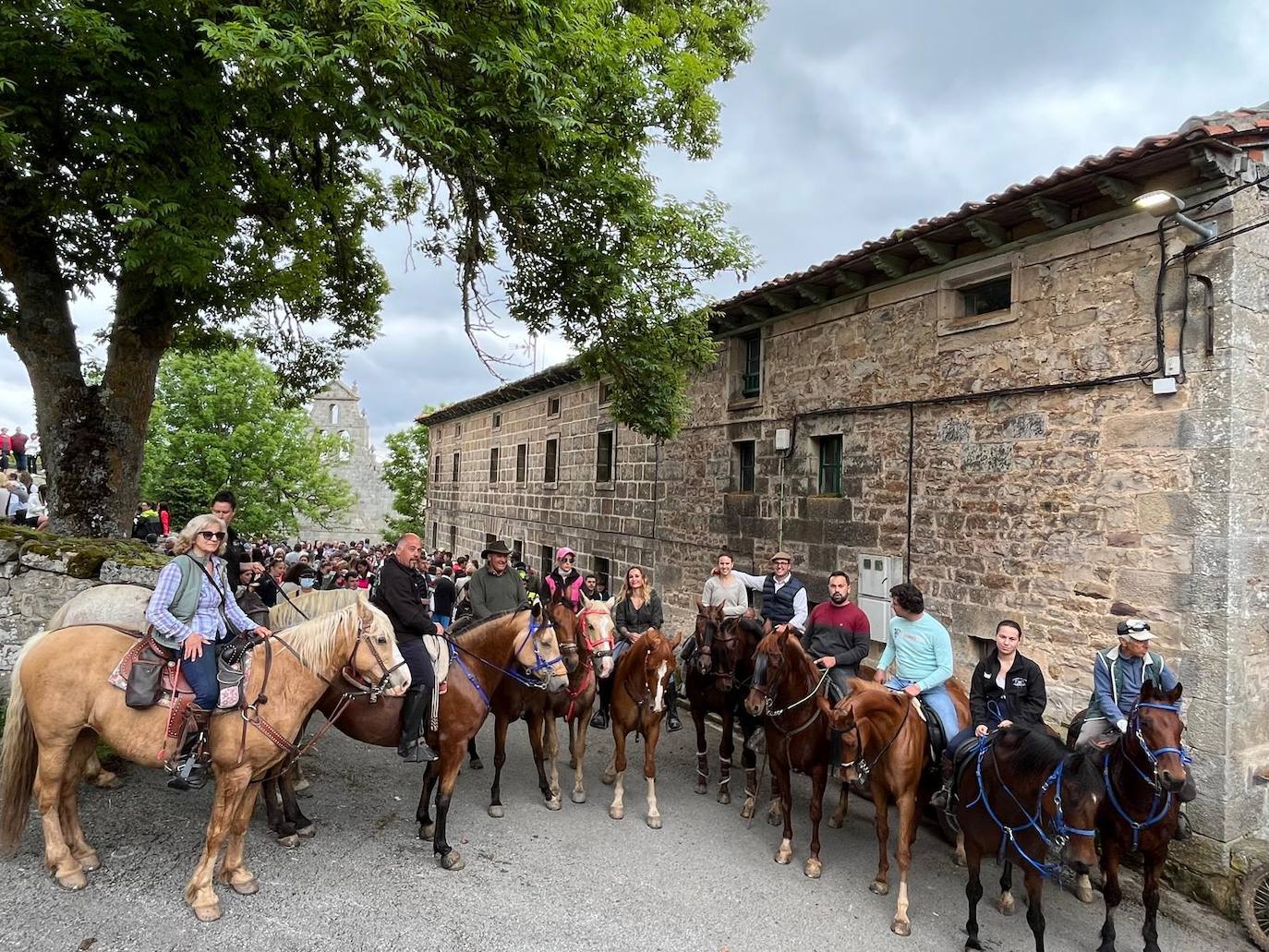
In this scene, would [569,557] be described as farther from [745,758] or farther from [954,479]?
[954,479]

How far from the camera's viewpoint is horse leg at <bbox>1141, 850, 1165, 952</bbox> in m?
4.54

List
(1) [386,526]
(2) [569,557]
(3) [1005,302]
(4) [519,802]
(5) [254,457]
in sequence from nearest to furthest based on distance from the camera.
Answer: (4) [519,802] → (3) [1005,302] → (2) [569,557] → (5) [254,457] → (1) [386,526]

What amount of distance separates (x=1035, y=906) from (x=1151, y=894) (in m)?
1.04

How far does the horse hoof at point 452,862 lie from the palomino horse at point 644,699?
5.02 feet

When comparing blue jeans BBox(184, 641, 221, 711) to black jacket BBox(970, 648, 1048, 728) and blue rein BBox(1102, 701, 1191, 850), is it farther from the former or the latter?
blue rein BBox(1102, 701, 1191, 850)

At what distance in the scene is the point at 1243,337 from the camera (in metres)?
5.76

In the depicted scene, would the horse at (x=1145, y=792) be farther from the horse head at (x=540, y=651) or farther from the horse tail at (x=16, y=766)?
the horse tail at (x=16, y=766)

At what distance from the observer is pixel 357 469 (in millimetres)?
40594

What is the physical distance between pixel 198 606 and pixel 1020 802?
544cm

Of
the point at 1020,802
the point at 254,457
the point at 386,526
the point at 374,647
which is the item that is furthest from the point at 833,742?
the point at 386,526

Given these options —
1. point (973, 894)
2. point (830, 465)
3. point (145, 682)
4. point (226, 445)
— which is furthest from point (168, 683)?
point (226, 445)

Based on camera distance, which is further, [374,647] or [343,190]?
[343,190]

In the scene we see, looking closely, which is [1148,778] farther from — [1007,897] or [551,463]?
[551,463]

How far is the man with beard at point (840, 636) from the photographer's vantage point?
20.3ft
